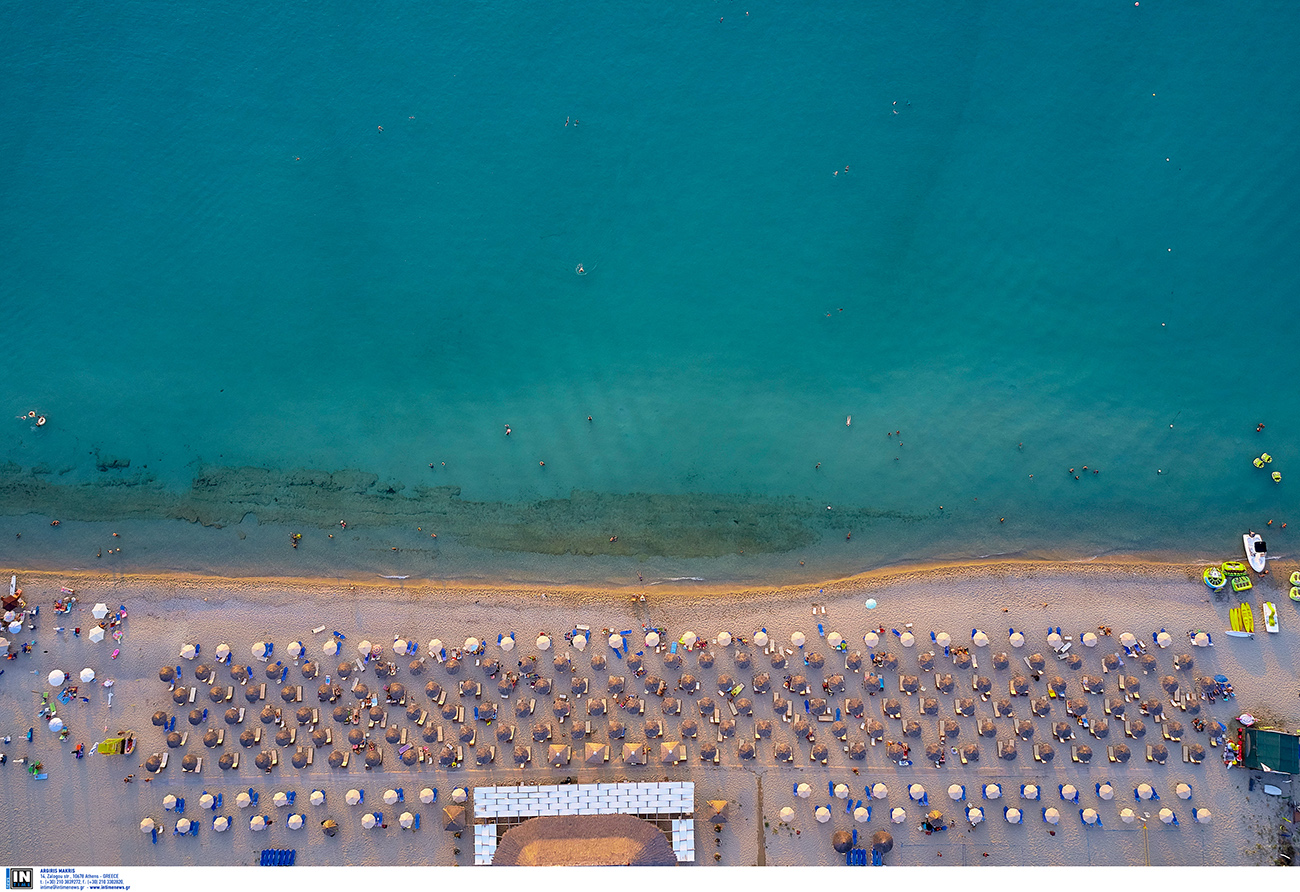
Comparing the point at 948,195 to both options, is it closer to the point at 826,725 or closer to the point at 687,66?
the point at 687,66

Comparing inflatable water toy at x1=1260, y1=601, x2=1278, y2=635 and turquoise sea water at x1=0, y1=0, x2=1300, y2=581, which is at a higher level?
turquoise sea water at x1=0, y1=0, x2=1300, y2=581

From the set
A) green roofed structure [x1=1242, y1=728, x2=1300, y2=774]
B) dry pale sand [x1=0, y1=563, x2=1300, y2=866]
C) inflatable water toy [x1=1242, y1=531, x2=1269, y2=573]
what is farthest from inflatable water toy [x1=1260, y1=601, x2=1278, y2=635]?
green roofed structure [x1=1242, y1=728, x2=1300, y2=774]

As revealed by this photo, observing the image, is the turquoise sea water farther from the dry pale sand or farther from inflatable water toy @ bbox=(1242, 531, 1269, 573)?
the dry pale sand

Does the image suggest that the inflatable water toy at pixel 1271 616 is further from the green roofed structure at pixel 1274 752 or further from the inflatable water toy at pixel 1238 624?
the green roofed structure at pixel 1274 752

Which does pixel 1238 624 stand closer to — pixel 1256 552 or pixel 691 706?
pixel 1256 552

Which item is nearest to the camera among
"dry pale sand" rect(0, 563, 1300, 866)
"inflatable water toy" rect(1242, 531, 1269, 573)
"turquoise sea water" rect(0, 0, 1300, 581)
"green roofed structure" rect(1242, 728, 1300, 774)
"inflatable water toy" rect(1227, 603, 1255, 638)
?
"green roofed structure" rect(1242, 728, 1300, 774)

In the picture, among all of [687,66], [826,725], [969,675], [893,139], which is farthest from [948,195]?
[826,725]

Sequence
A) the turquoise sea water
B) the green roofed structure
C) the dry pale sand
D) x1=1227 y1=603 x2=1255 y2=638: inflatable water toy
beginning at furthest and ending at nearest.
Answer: the turquoise sea water → x1=1227 y1=603 x2=1255 y2=638: inflatable water toy → the dry pale sand → the green roofed structure
